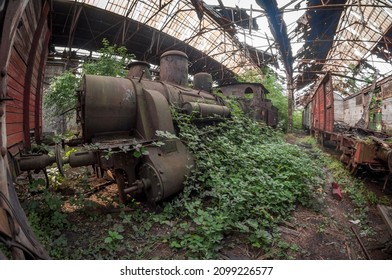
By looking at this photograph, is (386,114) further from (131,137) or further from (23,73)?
(23,73)

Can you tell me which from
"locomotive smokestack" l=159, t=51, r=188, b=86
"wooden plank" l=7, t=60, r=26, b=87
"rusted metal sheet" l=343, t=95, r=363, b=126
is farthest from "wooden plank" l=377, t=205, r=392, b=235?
"rusted metal sheet" l=343, t=95, r=363, b=126

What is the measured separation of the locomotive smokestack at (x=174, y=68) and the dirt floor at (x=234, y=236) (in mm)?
3336

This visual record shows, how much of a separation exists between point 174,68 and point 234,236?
14.2 ft

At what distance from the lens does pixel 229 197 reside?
2.96 m

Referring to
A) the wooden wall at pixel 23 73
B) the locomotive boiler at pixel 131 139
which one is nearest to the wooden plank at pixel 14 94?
the wooden wall at pixel 23 73

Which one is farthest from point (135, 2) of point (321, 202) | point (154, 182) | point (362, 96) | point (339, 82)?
point (339, 82)

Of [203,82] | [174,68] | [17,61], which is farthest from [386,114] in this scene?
[17,61]

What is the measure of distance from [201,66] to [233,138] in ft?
33.9

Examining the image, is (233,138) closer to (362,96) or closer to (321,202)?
(321,202)

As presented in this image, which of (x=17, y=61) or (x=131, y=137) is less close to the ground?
(x=17, y=61)

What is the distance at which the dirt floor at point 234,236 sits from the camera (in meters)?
2.25

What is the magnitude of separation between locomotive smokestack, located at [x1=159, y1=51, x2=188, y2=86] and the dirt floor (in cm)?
334

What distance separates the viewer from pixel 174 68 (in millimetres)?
5594

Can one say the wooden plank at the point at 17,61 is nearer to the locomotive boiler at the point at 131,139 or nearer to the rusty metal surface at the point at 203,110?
the locomotive boiler at the point at 131,139
